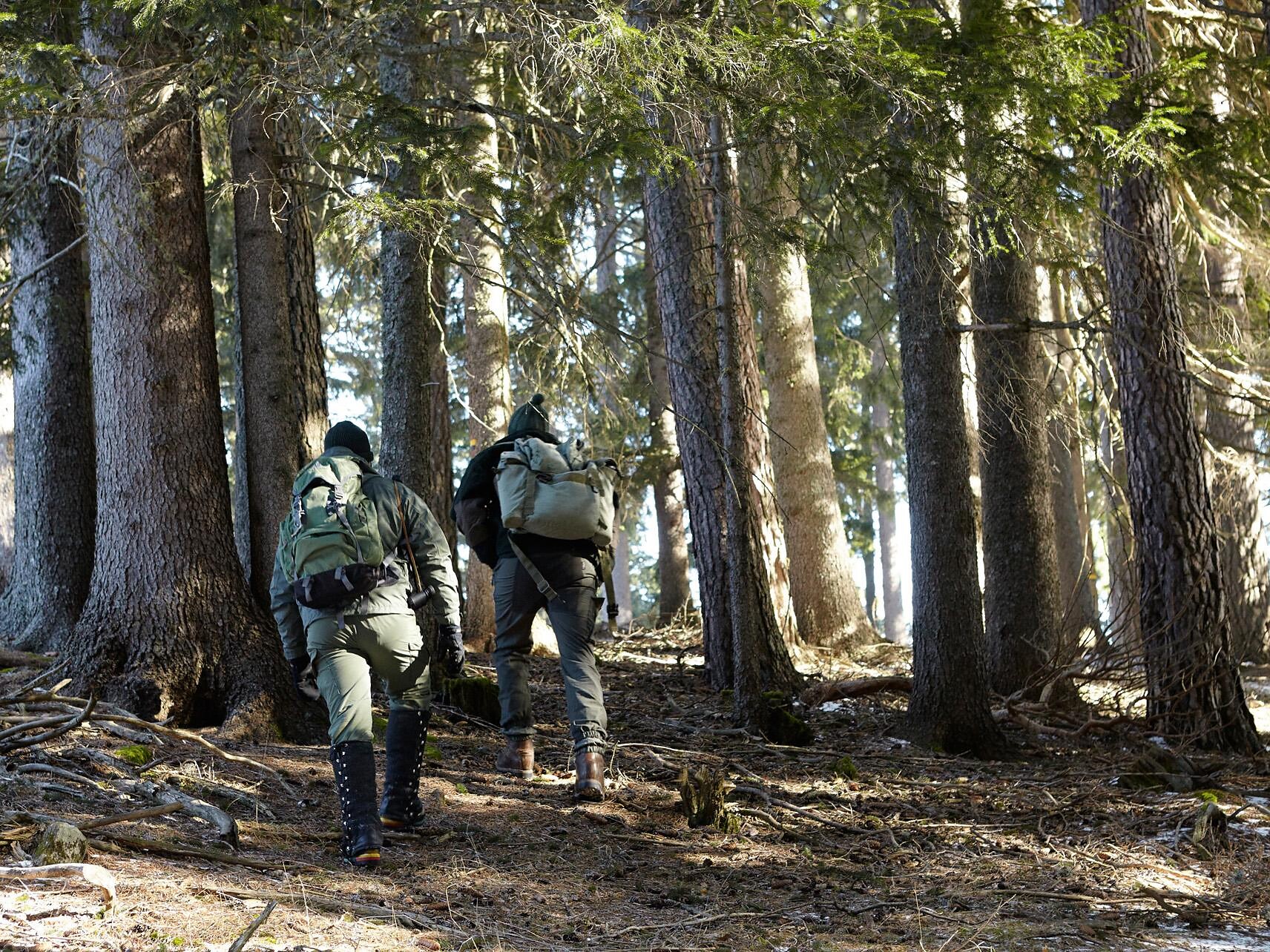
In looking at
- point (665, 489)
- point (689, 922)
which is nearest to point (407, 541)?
point (689, 922)

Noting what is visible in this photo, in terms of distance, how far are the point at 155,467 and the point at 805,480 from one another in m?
7.62

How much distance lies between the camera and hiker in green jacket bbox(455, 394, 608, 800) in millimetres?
6332

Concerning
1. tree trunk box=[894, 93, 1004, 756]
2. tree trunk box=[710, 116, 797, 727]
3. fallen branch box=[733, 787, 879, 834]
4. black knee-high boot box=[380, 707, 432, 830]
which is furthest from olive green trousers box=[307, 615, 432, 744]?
tree trunk box=[894, 93, 1004, 756]

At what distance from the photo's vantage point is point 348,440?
17.6 feet

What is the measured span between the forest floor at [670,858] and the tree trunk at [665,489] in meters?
7.94

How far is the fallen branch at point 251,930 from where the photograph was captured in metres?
3.37

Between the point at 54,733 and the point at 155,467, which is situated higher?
the point at 155,467

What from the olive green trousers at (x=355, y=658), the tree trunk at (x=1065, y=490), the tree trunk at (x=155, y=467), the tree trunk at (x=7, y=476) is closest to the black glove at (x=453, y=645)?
the olive green trousers at (x=355, y=658)

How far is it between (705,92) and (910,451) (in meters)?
3.04

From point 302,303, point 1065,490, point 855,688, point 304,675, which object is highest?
point 302,303

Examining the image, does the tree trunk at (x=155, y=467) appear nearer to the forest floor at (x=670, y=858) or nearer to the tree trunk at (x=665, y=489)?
the forest floor at (x=670, y=858)

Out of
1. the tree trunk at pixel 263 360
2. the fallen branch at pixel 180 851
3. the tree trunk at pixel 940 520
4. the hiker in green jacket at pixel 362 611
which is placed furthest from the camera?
the tree trunk at pixel 263 360

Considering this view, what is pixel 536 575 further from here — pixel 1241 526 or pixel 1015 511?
pixel 1241 526

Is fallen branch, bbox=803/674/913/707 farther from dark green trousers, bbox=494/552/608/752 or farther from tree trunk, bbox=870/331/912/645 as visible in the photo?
tree trunk, bbox=870/331/912/645
